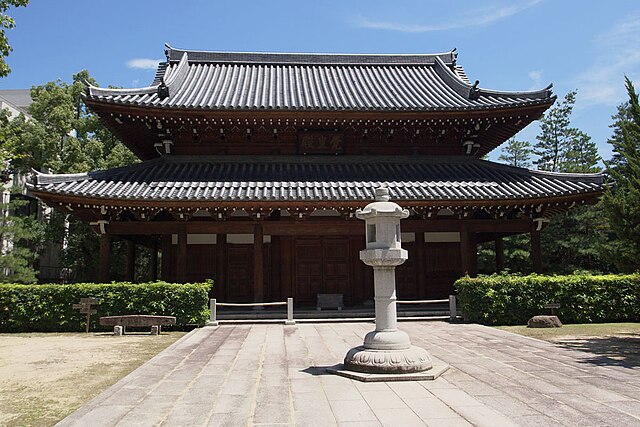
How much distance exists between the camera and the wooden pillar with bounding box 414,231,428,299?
698 inches

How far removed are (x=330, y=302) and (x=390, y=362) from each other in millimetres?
9555

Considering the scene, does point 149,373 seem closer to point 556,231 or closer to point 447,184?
point 447,184

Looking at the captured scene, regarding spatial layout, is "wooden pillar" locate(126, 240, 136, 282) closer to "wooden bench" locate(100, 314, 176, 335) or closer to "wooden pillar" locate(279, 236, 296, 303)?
"wooden bench" locate(100, 314, 176, 335)

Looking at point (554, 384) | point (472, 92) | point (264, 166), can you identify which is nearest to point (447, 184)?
point (472, 92)

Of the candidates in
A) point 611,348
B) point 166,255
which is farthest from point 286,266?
point 611,348

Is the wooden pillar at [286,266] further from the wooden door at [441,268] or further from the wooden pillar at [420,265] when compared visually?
the wooden door at [441,268]

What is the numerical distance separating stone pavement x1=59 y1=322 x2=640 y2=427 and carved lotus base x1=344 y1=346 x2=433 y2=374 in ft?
1.13

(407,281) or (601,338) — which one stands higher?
(407,281)

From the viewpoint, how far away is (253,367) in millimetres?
8289

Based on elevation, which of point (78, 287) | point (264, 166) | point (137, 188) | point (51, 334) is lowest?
point (51, 334)

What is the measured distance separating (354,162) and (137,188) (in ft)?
27.0

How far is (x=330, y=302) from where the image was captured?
1678 centimetres

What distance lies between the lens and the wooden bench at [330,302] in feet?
54.8

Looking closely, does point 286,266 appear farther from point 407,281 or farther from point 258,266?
point 407,281
